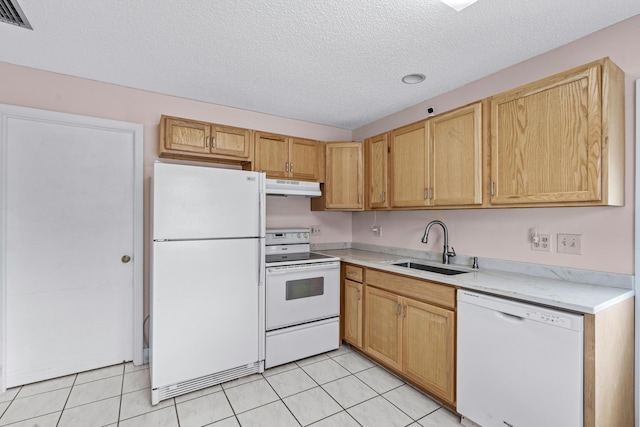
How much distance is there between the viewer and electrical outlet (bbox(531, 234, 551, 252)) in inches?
78.0

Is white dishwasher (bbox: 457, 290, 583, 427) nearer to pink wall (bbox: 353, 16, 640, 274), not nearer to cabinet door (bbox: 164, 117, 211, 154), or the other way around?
pink wall (bbox: 353, 16, 640, 274)

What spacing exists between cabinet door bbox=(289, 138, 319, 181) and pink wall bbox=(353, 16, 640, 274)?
3.49 ft

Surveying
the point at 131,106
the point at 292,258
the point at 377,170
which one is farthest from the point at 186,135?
the point at 377,170

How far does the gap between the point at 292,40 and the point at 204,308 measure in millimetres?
1974

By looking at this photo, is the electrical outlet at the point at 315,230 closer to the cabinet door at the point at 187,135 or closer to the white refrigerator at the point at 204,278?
the white refrigerator at the point at 204,278

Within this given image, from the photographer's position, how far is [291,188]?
2920 mm

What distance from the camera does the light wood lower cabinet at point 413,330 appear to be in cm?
196

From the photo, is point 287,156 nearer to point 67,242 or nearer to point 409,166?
point 409,166

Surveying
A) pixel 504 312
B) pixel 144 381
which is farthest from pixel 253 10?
pixel 144 381

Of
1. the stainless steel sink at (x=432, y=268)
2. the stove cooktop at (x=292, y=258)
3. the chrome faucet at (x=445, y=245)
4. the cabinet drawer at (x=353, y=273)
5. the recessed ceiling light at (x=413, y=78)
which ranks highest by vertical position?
the recessed ceiling light at (x=413, y=78)

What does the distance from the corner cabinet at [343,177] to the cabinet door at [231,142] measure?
0.88 m

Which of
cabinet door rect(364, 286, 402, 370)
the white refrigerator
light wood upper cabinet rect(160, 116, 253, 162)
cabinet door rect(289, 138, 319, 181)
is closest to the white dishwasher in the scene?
cabinet door rect(364, 286, 402, 370)

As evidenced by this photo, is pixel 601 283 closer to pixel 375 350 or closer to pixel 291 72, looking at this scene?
pixel 375 350

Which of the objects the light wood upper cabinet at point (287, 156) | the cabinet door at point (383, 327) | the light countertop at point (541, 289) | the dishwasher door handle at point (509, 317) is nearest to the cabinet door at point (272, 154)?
the light wood upper cabinet at point (287, 156)
